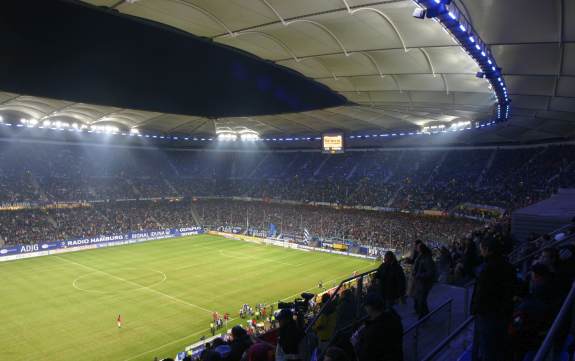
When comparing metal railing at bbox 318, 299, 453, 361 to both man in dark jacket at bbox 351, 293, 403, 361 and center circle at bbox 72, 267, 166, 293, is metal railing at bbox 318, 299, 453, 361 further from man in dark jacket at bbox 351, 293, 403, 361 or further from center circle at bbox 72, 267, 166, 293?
center circle at bbox 72, 267, 166, 293

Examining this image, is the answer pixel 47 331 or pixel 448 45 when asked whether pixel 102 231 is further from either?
pixel 448 45

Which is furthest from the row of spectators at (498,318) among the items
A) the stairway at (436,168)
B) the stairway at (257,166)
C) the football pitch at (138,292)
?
the stairway at (257,166)

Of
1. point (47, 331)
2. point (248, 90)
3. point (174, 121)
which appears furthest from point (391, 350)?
point (174, 121)

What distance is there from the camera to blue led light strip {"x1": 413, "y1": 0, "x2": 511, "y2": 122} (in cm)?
1222

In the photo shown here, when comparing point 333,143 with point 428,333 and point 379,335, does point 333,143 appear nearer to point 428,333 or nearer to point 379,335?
point 428,333

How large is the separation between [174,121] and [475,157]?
127 ft

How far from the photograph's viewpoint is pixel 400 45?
19859mm

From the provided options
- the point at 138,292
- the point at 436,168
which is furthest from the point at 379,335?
the point at 436,168

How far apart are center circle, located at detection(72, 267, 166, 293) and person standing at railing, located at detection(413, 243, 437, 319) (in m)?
29.4

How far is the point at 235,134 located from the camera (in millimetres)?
67625

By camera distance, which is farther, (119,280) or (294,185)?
(294,185)

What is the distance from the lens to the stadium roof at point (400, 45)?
47.8ft

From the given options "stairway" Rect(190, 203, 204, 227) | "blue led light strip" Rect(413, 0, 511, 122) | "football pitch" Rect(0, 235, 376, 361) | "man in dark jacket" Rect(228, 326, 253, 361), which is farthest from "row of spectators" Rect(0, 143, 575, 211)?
"man in dark jacket" Rect(228, 326, 253, 361)

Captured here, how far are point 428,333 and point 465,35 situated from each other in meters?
11.2
